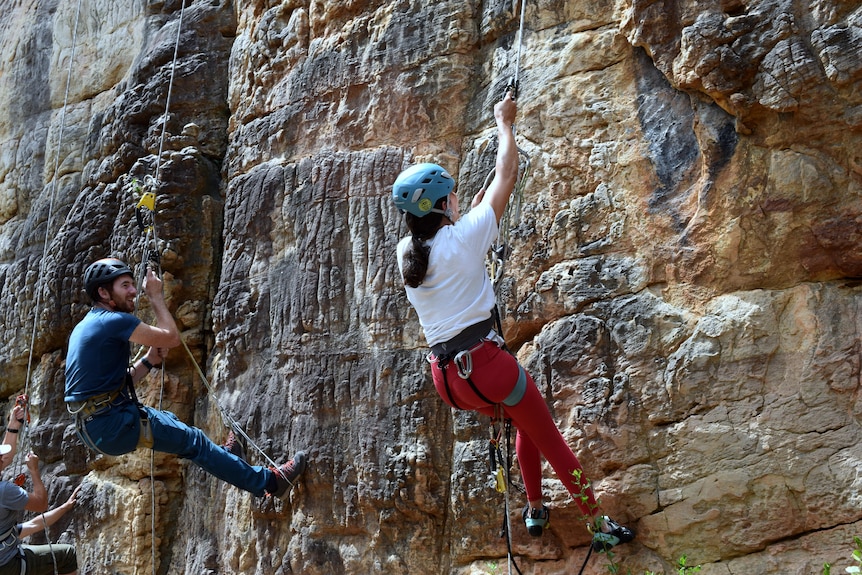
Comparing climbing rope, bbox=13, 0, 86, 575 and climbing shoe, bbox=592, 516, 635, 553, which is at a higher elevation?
climbing rope, bbox=13, 0, 86, 575

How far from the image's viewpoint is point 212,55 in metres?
7.73

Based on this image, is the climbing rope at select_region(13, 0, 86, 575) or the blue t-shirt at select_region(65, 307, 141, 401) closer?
the blue t-shirt at select_region(65, 307, 141, 401)

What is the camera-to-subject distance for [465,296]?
419 cm

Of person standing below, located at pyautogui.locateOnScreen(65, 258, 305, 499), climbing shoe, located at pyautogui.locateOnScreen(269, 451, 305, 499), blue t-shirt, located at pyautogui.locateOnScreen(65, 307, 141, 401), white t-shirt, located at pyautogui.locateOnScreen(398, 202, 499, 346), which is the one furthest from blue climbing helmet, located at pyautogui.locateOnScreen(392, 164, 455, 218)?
climbing shoe, located at pyautogui.locateOnScreen(269, 451, 305, 499)

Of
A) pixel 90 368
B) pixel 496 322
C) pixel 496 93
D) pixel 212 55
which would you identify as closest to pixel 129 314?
pixel 90 368

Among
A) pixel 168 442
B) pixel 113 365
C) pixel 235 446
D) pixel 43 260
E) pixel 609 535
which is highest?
pixel 43 260

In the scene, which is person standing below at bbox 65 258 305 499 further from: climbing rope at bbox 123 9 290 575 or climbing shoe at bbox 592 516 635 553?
climbing shoe at bbox 592 516 635 553

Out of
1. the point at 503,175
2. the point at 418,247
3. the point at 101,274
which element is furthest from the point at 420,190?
the point at 101,274

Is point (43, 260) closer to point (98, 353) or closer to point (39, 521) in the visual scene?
point (39, 521)

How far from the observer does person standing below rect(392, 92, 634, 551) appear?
4.12m

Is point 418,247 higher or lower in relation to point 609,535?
higher

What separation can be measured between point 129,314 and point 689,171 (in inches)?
136

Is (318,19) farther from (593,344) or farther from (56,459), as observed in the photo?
(56,459)

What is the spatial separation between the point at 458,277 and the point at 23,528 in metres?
4.09
